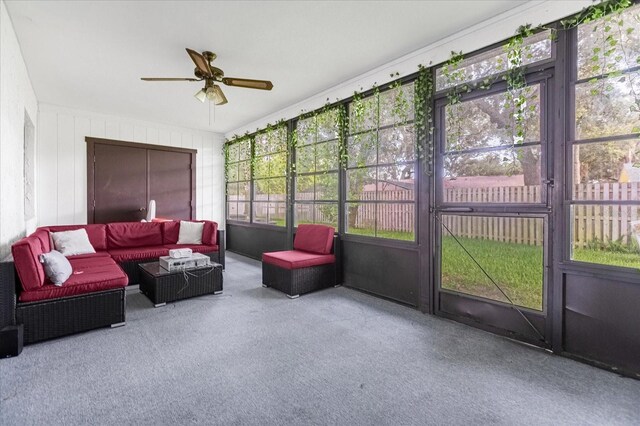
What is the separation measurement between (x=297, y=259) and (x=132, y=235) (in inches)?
114

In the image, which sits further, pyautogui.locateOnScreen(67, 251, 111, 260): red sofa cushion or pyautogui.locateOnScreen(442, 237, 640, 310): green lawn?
pyautogui.locateOnScreen(67, 251, 111, 260): red sofa cushion

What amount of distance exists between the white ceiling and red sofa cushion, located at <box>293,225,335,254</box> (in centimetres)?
208

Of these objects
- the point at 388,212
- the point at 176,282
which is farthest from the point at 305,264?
the point at 176,282

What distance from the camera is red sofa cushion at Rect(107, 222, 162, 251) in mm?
4788

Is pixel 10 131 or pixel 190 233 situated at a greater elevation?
pixel 10 131

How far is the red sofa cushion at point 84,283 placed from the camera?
2.61 metres

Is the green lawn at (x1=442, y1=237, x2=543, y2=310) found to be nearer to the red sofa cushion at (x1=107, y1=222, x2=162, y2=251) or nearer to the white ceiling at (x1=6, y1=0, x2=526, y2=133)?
the white ceiling at (x1=6, y1=0, x2=526, y2=133)

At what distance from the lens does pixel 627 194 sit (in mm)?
2215

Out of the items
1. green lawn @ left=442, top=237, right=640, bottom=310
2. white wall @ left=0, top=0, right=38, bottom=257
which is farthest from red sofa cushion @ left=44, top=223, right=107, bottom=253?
green lawn @ left=442, top=237, right=640, bottom=310

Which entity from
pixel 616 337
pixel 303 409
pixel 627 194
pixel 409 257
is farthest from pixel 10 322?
pixel 627 194

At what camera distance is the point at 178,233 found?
5.35 metres

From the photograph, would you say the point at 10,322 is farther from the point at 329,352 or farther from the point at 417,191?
the point at 417,191

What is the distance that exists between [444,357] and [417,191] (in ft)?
5.76

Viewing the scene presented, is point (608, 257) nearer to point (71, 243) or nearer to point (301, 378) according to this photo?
point (301, 378)
